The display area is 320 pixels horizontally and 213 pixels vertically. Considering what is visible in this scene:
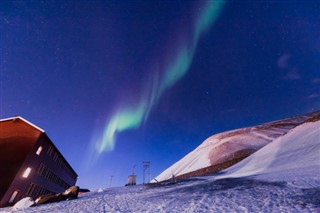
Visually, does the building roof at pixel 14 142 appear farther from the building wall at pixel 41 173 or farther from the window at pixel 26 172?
the window at pixel 26 172

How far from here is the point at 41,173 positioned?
2923cm

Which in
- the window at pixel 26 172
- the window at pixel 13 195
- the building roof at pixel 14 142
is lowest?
the window at pixel 13 195

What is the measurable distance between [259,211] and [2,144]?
31.2 metres

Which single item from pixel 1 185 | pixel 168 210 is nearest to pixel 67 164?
pixel 1 185

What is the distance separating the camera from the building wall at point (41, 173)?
23.6 metres

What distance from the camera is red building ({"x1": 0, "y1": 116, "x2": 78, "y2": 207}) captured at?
2255cm

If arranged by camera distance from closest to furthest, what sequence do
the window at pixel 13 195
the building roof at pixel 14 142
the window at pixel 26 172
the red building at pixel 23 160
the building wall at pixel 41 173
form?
the window at pixel 13 195 < the red building at pixel 23 160 < the building roof at pixel 14 142 < the building wall at pixel 41 173 < the window at pixel 26 172

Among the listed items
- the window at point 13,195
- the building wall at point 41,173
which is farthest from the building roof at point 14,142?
the window at point 13,195

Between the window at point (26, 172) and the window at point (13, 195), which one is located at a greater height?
the window at point (26, 172)

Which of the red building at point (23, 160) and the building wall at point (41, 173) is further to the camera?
the building wall at point (41, 173)

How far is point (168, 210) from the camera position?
307 inches

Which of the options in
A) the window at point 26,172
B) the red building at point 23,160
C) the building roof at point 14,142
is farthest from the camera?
the window at point 26,172

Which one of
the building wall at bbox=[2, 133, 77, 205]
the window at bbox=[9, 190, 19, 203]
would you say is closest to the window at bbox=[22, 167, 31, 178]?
the building wall at bbox=[2, 133, 77, 205]

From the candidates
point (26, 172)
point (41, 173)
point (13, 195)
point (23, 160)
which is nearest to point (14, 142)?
point (23, 160)
